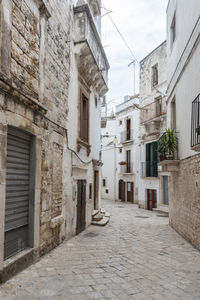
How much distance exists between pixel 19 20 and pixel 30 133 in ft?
6.78

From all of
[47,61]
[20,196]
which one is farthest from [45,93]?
[20,196]

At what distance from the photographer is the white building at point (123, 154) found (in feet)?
69.5

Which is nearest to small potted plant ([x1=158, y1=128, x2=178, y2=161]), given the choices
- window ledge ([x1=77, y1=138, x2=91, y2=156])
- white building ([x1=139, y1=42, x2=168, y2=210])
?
window ledge ([x1=77, y1=138, x2=91, y2=156])

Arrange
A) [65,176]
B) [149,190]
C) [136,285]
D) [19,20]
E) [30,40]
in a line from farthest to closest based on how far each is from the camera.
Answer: [149,190], [65,176], [30,40], [19,20], [136,285]

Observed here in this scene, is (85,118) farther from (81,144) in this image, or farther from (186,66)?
(186,66)

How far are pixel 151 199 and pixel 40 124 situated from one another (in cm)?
1278

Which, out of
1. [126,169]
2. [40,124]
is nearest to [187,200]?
[40,124]

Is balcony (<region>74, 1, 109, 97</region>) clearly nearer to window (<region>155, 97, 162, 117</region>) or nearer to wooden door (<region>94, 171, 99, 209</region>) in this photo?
wooden door (<region>94, 171, 99, 209</region>)

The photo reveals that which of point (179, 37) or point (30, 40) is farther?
point (179, 37)

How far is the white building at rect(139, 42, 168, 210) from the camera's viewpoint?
15.9 meters

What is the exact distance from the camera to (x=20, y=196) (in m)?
4.77

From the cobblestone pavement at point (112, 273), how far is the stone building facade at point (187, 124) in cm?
97

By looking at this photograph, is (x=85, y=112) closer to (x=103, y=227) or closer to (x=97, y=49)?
(x=97, y=49)

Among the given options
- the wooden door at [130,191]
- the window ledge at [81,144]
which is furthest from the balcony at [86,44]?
the wooden door at [130,191]
